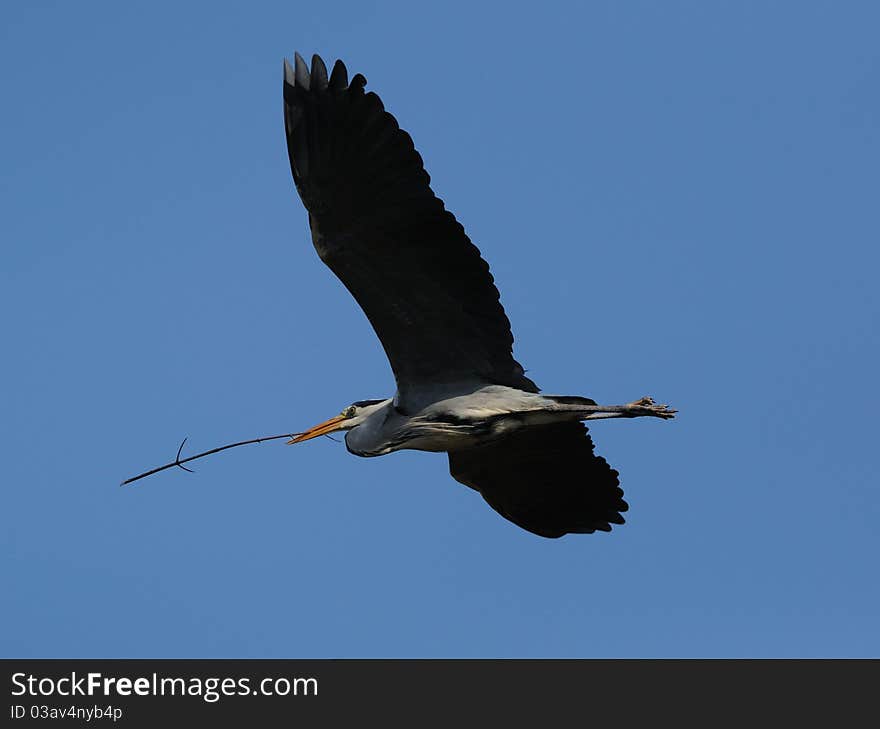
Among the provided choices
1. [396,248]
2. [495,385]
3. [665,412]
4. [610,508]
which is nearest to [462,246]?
[396,248]

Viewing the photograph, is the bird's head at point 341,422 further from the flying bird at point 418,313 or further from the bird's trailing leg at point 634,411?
the bird's trailing leg at point 634,411

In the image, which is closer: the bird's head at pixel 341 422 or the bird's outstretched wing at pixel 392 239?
the bird's outstretched wing at pixel 392 239

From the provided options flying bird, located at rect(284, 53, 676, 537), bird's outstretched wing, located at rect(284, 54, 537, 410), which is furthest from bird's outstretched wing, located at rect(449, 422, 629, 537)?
bird's outstretched wing, located at rect(284, 54, 537, 410)

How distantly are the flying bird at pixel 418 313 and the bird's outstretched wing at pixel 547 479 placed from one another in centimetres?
1

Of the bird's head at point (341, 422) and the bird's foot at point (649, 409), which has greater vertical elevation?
the bird's head at point (341, 422)

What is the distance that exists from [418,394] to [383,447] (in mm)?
489

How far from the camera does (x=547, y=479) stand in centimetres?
1219

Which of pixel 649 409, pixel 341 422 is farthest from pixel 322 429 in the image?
pixel 649 409

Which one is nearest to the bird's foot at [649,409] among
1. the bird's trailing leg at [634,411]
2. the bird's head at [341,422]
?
the bird's trailing leg at [634,411]

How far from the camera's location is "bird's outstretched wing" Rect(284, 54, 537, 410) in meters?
9.98

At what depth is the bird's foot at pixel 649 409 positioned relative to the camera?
10508 mm

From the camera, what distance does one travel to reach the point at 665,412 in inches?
416

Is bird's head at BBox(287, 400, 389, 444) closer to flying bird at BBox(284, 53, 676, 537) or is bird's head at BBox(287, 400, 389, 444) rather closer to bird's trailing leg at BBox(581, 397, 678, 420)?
flying bird at BBox(284, 53, 676, 537)

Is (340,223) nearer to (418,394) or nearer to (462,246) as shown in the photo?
(462,246)
